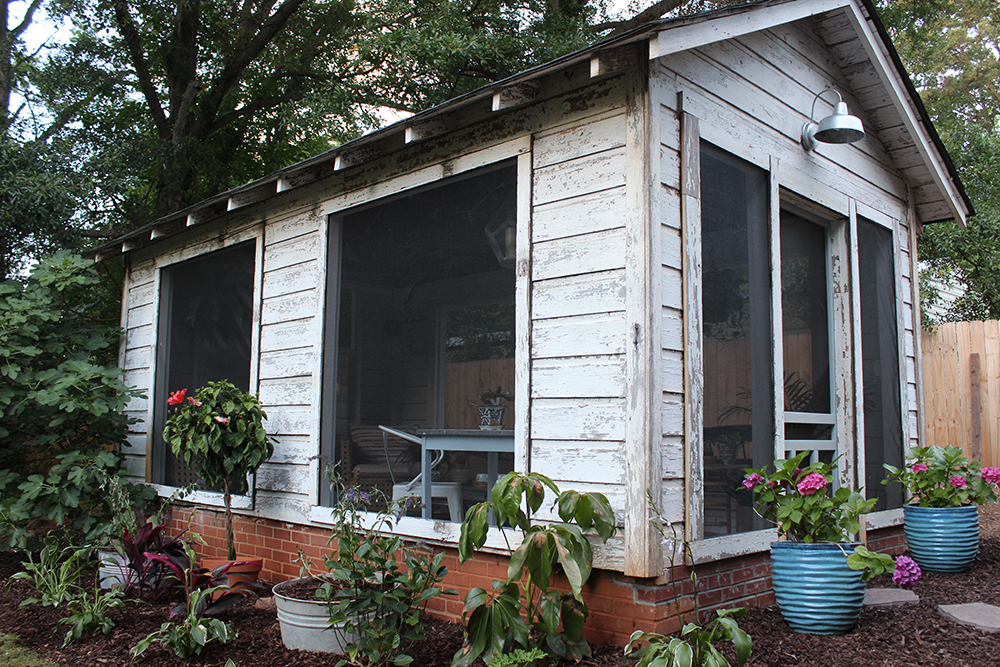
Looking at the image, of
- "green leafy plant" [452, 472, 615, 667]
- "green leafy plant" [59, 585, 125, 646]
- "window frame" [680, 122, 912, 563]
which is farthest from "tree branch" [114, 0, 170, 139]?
"green leafy plant" [452, 472, 615, 667]

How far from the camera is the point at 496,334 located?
5.46 m

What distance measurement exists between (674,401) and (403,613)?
4.72ft

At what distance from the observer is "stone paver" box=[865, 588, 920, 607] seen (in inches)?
146

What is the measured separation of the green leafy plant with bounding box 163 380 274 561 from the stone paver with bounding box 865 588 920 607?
3451 millimetres

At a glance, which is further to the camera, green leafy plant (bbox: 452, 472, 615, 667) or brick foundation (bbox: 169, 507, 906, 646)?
brick foundation (bbox: 169, 507, 906, 646)

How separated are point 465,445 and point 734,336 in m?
1.45

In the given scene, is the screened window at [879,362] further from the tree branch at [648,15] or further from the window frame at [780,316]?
the tree branch at [648,15]

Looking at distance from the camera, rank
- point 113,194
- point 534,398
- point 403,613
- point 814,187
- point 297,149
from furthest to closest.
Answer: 1. point 297,149
2. point 113,194
3. point 814,187
4. point 534,398
5. point 403,613

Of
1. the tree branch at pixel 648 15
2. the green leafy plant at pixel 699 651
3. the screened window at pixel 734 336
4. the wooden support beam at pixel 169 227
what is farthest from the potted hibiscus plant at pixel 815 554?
the tree branch at pixel 648 15

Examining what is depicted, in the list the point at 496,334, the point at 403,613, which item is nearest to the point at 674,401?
the point at 403,613

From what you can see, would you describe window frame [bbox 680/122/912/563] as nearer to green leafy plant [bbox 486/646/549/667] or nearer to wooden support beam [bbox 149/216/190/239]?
green leafy plant [bbox 486/646/549/667]

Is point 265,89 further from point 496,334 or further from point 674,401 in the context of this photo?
point 674,401

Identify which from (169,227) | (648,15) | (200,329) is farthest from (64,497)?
(648,15)

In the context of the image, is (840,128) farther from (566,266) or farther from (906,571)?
(906,571)
